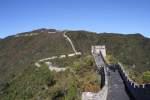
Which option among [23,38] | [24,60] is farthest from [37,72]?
[23,38]

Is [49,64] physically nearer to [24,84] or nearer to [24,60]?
[24,84]

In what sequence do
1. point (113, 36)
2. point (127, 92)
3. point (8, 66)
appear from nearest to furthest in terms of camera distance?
point (127, 92)
point (8, 66)
point (113, 36)

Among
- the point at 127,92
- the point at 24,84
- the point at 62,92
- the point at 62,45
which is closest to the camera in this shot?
the point at 127,92

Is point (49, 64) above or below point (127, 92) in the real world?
below

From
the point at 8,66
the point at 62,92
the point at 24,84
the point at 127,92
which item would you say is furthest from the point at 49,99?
the point at 8,66

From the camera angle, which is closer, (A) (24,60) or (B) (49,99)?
(B) (49,99)

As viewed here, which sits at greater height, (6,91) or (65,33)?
(65,33)

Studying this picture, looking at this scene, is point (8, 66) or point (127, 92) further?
point (8, 66)

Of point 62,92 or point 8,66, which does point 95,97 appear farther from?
point 8,66

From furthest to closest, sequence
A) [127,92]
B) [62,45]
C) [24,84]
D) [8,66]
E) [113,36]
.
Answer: [113,36] < [8,66] < [62,45] < [24,84] < [127,92]
